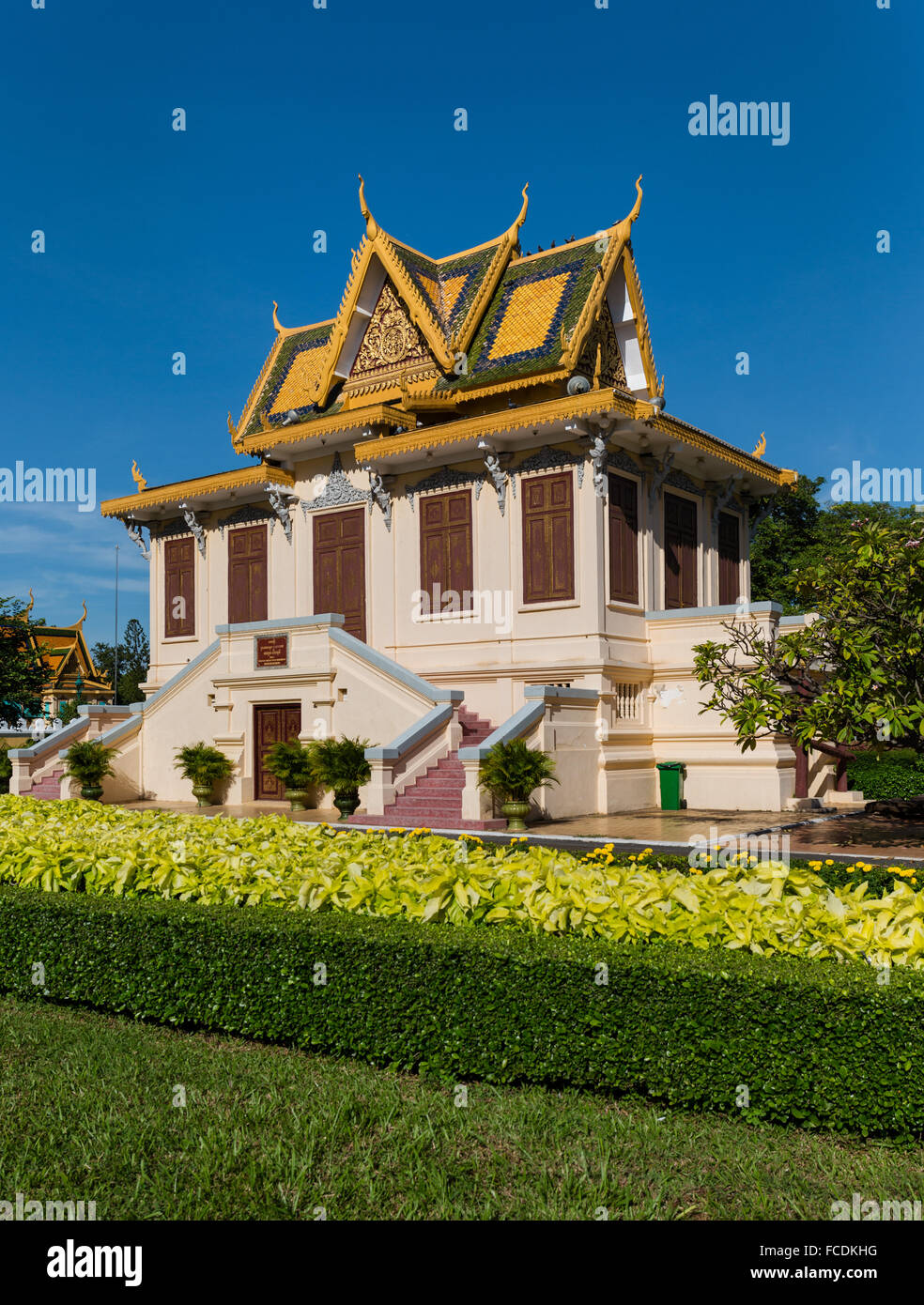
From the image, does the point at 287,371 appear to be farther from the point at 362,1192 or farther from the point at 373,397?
the point at 362,1192

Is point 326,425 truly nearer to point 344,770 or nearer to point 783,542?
point 344,770

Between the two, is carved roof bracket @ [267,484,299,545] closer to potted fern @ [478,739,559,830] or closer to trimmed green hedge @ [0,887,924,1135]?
potted fern @ [478,739,559,830]

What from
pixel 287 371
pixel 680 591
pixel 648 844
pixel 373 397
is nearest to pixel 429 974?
pixel 648 844

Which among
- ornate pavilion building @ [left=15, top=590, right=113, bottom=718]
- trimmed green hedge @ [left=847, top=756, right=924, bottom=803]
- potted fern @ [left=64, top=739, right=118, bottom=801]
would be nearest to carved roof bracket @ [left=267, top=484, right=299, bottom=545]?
potted fern @ [left=64, top=739, right=118, bottom=801]

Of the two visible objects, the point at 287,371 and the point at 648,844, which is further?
the point at 287,371

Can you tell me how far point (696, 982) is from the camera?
210 inches

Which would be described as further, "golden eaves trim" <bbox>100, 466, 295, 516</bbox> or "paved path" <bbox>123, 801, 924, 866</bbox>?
"golden eaves trim" <bbox>100, 466, 295, 516</bbox>

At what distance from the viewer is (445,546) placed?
23.8 metres

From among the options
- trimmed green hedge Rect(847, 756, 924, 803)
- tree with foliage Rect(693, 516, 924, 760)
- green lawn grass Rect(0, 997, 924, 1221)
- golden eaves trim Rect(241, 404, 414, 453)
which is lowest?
green lawn grass Rect(0, 997, 924, 1221)

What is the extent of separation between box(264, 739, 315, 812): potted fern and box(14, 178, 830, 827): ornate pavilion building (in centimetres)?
93

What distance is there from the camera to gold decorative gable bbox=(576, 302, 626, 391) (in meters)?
23.4

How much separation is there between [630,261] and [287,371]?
10.1 metres

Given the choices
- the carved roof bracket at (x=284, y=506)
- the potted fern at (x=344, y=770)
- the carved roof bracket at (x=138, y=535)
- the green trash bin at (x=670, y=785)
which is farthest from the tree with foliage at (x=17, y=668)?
the green trash bin at (x=670, y=785)

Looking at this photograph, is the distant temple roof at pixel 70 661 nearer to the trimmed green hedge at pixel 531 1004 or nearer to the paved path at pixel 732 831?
the paved path at pixel 732 831
